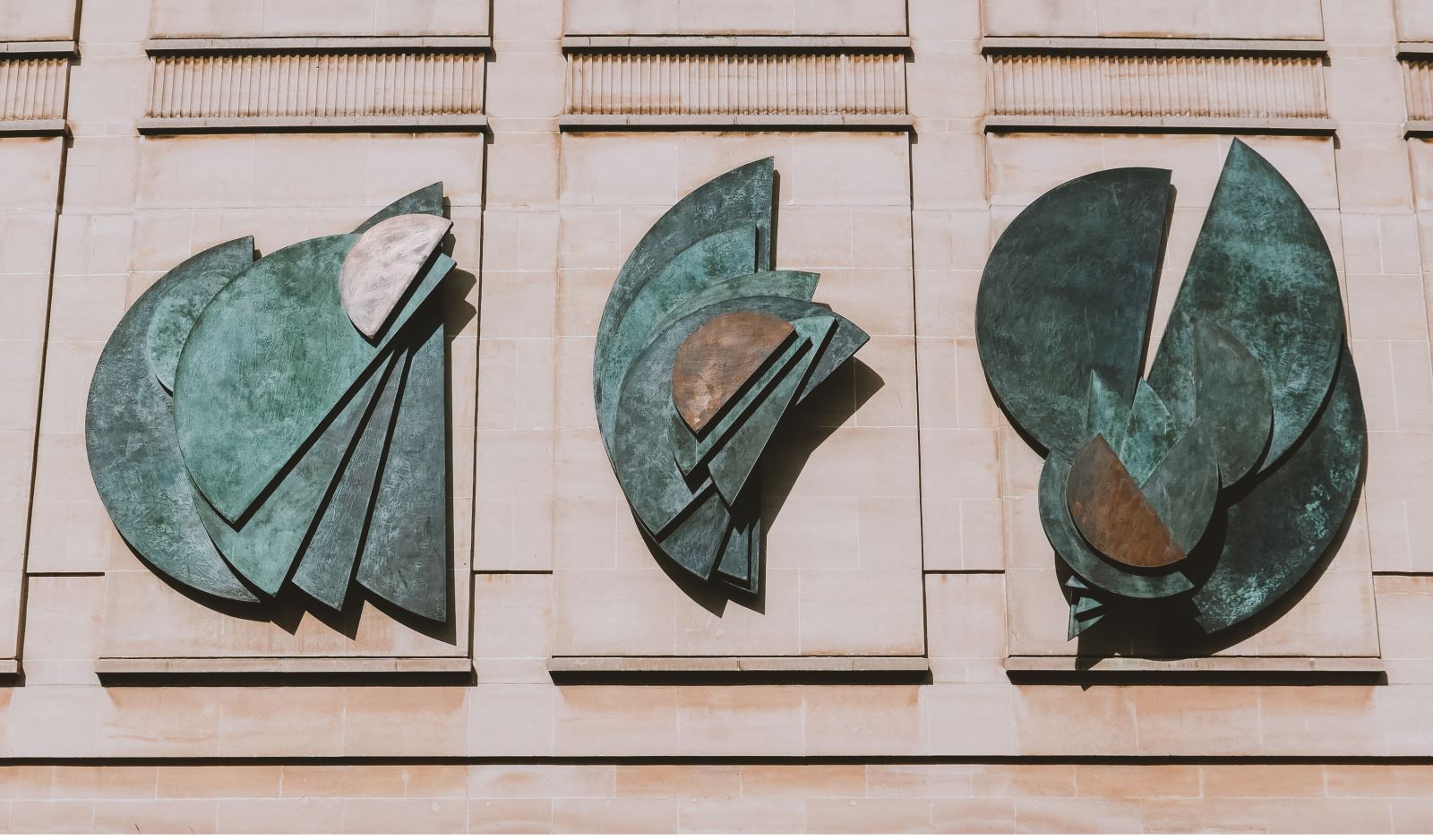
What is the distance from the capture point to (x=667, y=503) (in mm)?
16062

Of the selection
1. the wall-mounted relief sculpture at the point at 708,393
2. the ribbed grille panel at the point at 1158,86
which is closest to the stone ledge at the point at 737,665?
the wall-mounted relief sculpture at the point at 708,393

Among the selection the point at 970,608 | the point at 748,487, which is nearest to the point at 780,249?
the point at 748,487

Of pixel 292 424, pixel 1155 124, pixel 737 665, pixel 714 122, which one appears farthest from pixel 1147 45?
pixel 292 424

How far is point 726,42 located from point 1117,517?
272 inches

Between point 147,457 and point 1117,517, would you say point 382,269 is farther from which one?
point 1117,517

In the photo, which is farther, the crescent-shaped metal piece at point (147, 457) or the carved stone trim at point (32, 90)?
the carved stone trim at point (32, 90)

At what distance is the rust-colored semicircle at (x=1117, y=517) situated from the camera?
50.3 feet

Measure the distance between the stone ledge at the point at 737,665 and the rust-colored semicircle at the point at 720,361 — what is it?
7.95ft

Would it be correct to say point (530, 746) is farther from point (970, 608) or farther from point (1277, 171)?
point (1277, 171)

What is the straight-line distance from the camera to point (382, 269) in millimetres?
16484

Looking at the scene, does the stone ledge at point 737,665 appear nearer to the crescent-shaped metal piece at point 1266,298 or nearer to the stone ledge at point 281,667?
the stone ledge at point 281,667

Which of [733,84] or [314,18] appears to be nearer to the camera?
[733,84]

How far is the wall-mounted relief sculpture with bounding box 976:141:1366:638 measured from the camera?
51.1 feet

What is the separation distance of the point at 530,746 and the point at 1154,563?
6.59m
